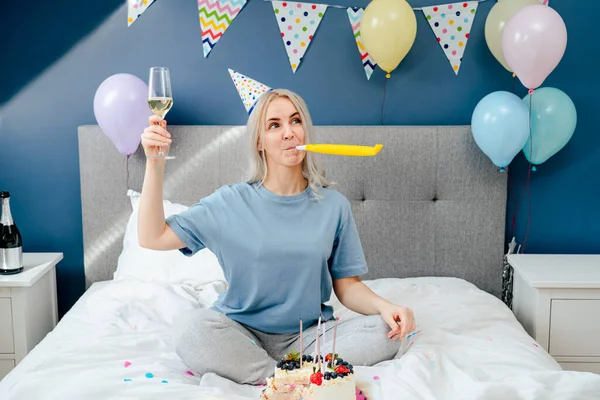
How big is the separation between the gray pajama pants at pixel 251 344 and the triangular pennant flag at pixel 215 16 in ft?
4.19

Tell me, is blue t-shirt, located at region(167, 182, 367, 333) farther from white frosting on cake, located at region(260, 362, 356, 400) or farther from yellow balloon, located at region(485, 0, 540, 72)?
yellow balloon, located at region(485, 0, 540, 72)

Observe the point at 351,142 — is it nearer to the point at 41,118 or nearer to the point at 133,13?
the point at 133,13

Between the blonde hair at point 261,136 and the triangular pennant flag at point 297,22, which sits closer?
the blonde hair at point 261,136

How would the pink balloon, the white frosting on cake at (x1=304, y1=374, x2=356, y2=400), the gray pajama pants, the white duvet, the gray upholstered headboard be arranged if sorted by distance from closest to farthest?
the white frosting on cake at (x1=304, y1=374, x2=356, y2=400) → the white duvet → the gray pajama pants → the pink balloon → the gray upholstered headboard

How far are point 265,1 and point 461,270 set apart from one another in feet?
4.37

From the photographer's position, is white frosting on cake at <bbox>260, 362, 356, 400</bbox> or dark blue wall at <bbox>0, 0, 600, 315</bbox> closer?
white frosting on cake at <bbox>260, 362, 356, 400</bbox>

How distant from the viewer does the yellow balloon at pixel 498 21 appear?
8.46 ft

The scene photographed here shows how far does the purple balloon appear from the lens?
2537 millimetres

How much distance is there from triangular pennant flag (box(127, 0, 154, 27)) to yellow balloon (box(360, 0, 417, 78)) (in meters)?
0.86

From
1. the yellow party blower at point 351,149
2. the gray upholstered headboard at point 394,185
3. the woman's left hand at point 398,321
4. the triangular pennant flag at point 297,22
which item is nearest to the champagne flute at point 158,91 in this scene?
the yellow party blower at point 351,149

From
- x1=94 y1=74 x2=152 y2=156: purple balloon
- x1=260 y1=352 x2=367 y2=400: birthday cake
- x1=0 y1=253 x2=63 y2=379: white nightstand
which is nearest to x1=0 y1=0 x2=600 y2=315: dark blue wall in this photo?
x1=94 y1=74 x2=152 y2=156: purple balloon

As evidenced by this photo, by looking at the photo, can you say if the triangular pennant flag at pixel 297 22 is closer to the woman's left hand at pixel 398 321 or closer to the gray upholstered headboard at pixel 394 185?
the gray upholstered headboard at pixel 394 185

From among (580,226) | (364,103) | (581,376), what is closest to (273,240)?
(581,376)

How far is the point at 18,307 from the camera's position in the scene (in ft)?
8.14
